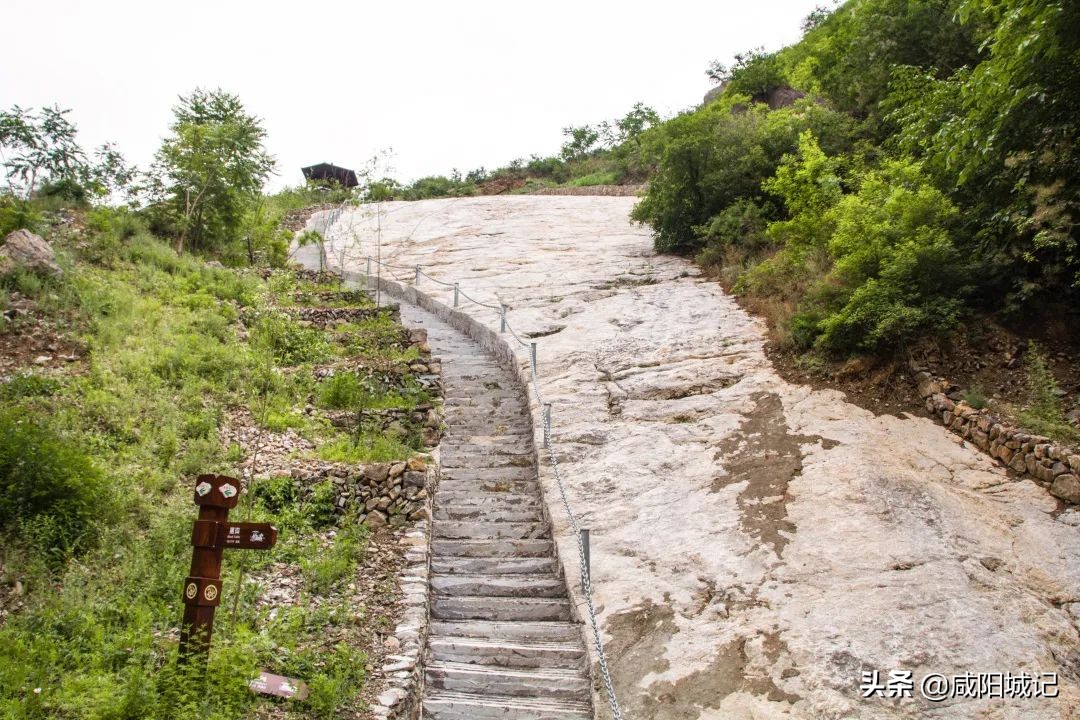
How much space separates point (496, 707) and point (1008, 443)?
19.7ft

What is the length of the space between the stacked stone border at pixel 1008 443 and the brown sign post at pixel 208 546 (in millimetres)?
7391

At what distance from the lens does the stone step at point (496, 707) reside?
6.24m

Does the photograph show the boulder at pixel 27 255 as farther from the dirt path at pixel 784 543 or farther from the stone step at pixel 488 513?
the dirt path at pixel 784 543

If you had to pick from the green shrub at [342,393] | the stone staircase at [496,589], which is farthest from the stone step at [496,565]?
the green shrub at [342,393]

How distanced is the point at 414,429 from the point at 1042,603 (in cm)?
756

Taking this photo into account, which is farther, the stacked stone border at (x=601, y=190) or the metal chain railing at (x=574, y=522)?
the stacked stone border at (x=601, y=190)

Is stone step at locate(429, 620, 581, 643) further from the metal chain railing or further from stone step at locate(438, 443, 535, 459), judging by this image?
stone step at locate(438, 443, 535, 459)

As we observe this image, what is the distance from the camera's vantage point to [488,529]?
8938 millimetres

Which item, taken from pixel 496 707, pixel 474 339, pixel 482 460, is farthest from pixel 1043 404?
pixel 474 339

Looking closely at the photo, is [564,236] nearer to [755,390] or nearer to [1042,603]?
[755,390]

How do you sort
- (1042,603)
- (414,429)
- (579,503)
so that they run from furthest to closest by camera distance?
1. (414,429)
2. (579,503)
3. (1042,603)

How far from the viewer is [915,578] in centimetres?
645

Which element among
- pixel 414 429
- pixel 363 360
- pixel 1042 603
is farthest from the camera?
pixel 363 360

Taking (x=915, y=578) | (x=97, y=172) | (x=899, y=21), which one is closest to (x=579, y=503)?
(x=915, y=578)
